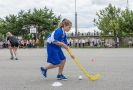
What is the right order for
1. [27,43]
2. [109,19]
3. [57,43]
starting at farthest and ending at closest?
[109,19]
[27,43]
[57,43]

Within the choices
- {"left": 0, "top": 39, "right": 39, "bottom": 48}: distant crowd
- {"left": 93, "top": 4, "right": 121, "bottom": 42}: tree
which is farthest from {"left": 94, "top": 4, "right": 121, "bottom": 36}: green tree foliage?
{"left": 0, "top": 39, "right": 39, "bottom": 48}: distant crowd

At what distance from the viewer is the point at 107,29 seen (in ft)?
161

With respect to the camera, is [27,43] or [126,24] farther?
[126,24]

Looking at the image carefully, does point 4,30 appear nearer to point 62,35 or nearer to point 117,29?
point 117,29

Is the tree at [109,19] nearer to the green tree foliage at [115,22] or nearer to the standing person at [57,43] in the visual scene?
the green tree foliage at [115,22]

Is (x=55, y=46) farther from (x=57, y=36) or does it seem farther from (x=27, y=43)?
(x=27, y=43)

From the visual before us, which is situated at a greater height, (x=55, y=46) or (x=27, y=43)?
(x=55, y=46)

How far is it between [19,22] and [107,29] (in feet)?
55.5

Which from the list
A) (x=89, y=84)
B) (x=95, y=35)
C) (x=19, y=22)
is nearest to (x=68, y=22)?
(x=89, y=84)

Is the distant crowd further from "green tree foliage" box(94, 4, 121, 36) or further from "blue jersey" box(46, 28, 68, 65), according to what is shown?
"blue jersey" box(46, 28, 68, 65)

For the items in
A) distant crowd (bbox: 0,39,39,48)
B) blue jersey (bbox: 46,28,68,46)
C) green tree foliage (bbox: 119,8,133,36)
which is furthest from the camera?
green tree foliage (bbox: 119,8,133,36)

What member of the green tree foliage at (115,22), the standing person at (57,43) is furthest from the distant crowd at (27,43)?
the standing person at (57,43)

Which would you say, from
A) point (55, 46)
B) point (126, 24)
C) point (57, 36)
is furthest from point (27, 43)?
point (57, 36)

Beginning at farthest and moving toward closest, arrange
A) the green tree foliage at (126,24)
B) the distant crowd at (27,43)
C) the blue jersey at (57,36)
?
1. the green tree foliage at (126,24)
2. the distant crowd at (27,43)
3. the blue jersey at (57,36)
